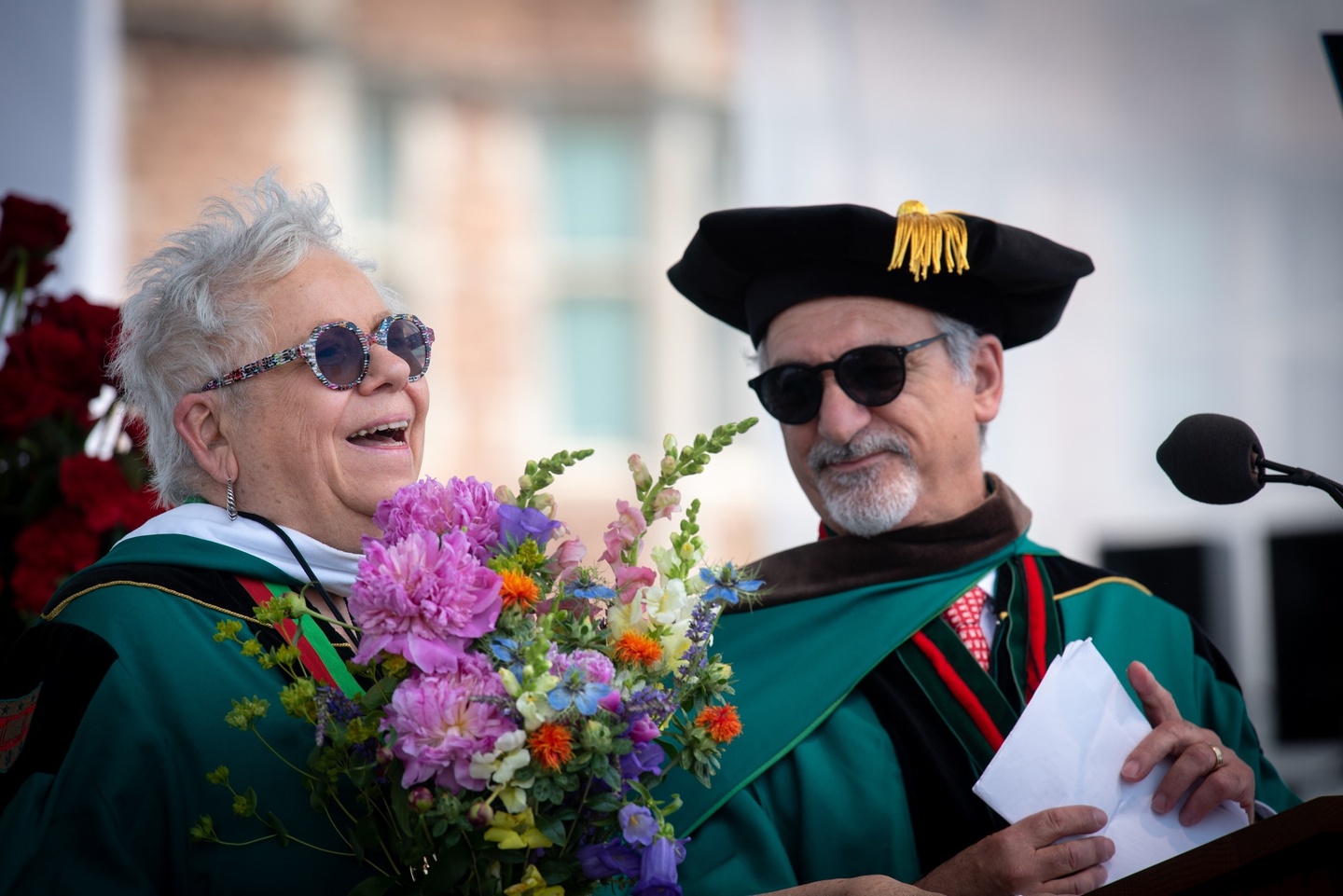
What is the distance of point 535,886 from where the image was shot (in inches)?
69.4

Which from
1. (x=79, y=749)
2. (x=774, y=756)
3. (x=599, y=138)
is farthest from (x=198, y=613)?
(x=599, y=138)

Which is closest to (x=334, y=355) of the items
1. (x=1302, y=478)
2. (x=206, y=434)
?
(x=206, y=434)

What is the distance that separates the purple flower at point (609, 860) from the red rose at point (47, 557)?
1.71m

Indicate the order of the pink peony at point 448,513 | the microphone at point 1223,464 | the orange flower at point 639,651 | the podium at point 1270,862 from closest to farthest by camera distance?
the podium at point 1270,862, the orange flower at point 639,651, the pink peony at point 448,513, the microphone at point 1223,464

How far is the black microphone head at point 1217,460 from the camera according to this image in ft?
6.72

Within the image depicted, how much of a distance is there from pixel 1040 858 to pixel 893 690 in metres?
0.56

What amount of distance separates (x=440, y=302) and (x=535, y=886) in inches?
267

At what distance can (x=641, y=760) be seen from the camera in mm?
1830

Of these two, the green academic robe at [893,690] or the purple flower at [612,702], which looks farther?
the green academic robe at [893,690]

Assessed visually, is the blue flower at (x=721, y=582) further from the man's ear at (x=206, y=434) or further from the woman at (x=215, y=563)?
the man's ear at (x=206, y=434)

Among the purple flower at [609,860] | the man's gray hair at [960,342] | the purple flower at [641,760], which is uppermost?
the man's gray hair at [960,342]

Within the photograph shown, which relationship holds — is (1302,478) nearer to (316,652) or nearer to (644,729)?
(644,729)

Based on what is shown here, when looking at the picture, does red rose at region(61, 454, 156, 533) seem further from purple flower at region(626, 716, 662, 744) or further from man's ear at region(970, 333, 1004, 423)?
man's ear at region(970, 333, 1004, 423)

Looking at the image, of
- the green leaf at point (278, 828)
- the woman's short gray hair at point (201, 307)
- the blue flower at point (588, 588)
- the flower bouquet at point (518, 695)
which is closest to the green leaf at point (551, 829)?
the flower bouquet at point (518, 695)
